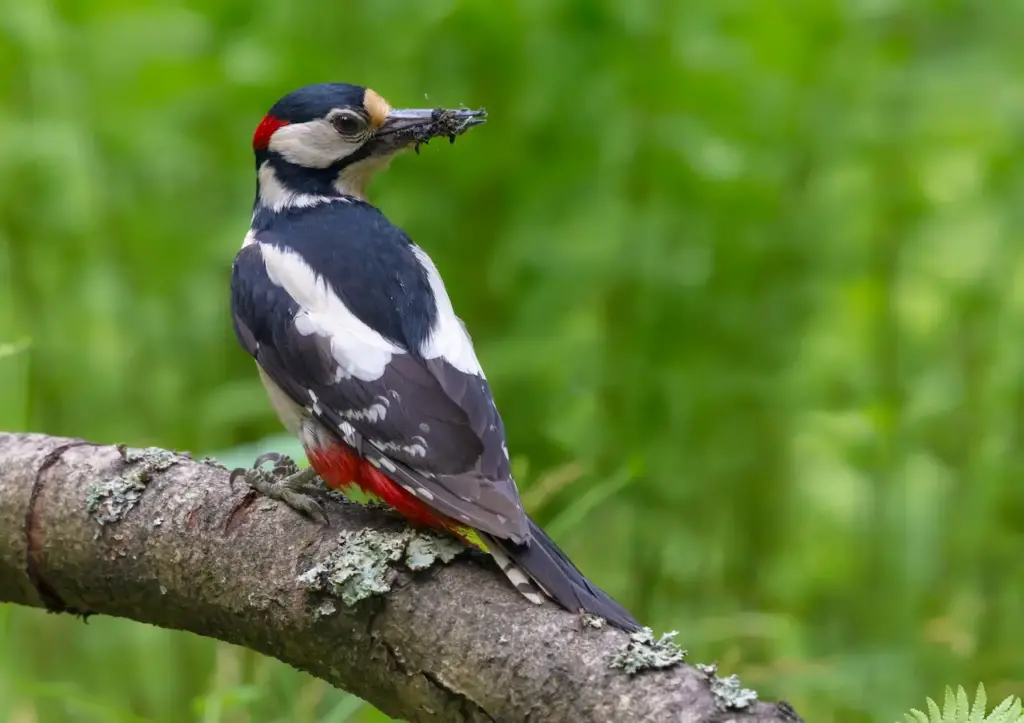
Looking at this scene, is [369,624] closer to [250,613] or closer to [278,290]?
[250,613]

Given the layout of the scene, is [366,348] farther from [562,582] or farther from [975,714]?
[975,714]

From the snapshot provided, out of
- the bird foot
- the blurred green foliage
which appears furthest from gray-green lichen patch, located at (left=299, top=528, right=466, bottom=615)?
the blurred green foliage

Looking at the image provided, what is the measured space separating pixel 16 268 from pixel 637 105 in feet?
6.70

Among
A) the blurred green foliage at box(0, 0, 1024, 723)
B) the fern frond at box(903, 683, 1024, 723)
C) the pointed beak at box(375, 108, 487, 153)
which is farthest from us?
the blurred green foliage at box(0, 0, 1024, 723)

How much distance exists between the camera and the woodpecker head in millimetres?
2607

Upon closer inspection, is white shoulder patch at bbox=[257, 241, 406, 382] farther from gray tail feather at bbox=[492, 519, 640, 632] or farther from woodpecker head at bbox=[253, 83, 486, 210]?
gray tail feather at bbox=[492, 519, 640, 632]

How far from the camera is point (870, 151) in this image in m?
3.63

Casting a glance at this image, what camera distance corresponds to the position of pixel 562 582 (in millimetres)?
1668

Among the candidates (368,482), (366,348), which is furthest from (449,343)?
(368,482)

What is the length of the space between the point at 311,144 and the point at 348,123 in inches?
4.2

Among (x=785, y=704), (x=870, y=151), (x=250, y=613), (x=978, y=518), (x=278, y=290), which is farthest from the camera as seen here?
(x=870, y=151)

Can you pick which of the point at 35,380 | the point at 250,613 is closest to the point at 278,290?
the point at 250,613

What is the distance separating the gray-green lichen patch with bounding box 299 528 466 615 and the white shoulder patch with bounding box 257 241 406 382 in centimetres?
40

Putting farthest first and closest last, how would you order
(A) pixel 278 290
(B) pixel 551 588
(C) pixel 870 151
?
(C) pixel 870 151 < (A) pixel 278 290 < (B) pixel 551 588
